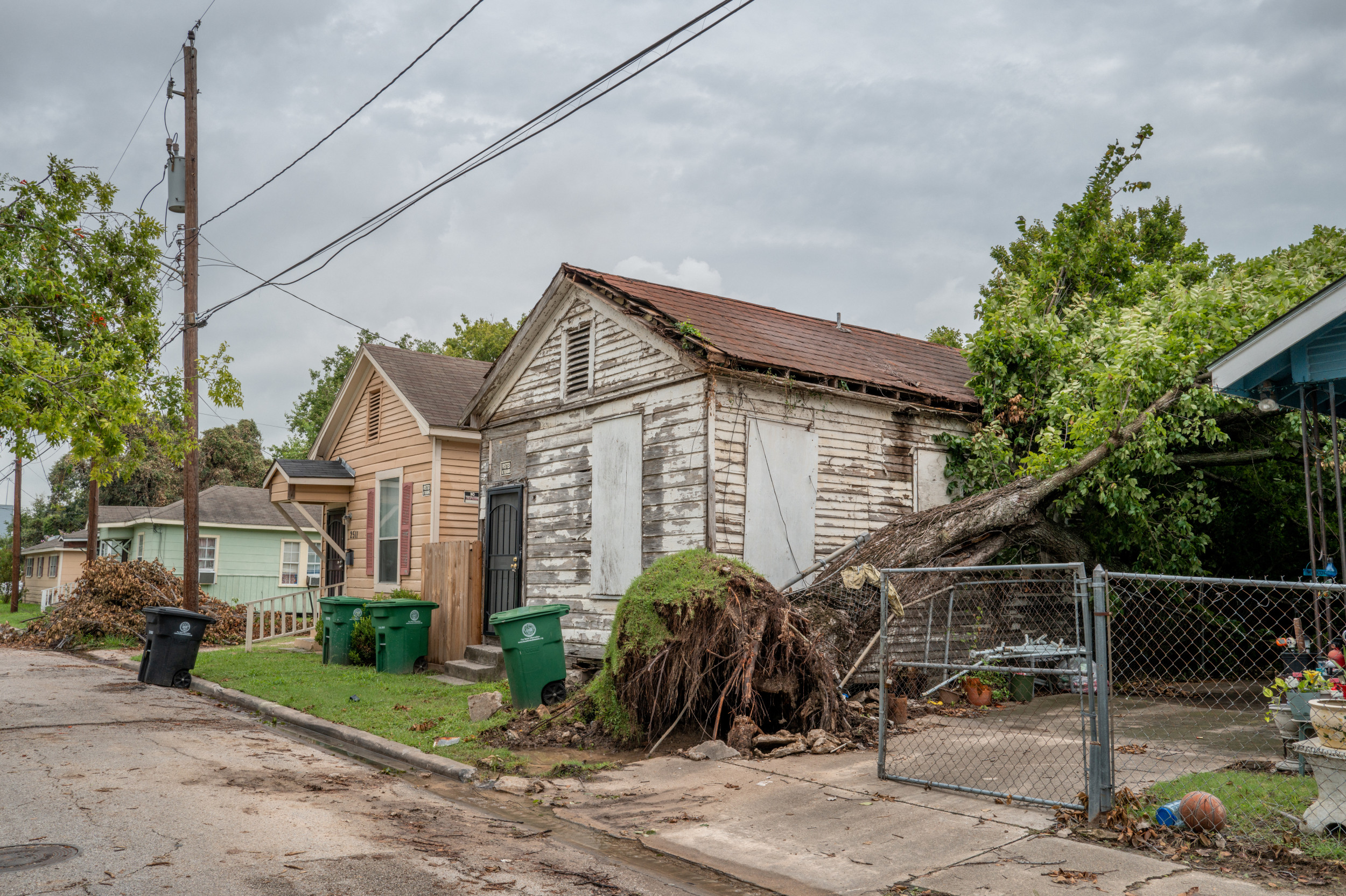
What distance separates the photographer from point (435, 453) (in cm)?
1756

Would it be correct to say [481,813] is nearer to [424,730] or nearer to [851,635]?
[424,730]

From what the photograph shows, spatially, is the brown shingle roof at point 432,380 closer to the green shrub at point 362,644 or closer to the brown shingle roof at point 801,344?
the green shrub at point 362,644

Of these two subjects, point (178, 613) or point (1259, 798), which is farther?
point (178, 613)

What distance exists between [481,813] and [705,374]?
578cm

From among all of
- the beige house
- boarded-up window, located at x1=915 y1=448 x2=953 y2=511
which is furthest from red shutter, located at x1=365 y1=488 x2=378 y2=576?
boarded-up window, located at x1=915 y1=448 x2=953 y2=511

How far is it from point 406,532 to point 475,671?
19.2 feet

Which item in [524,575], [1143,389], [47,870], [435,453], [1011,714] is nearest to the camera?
[47,870]

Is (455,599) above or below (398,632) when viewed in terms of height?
above

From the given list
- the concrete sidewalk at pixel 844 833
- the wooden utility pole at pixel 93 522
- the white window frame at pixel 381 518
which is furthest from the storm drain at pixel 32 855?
the wooden utility pole at pixel 93 522

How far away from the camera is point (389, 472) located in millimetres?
18797

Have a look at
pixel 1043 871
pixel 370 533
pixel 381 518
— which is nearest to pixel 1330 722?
pixel 1043 871

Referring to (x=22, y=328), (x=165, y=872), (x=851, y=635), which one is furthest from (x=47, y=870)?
(x=22, y=328)

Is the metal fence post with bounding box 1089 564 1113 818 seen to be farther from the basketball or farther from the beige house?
the beige house

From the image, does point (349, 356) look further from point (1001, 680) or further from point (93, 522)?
point (1001, 680)
